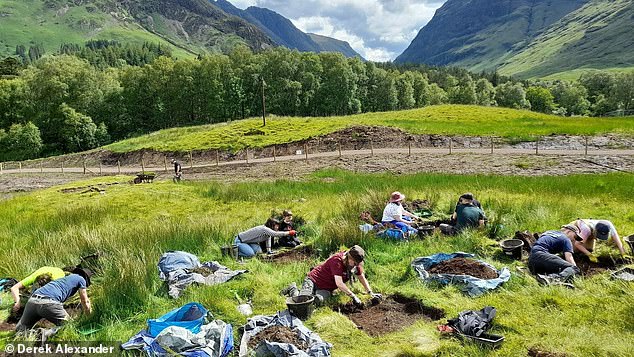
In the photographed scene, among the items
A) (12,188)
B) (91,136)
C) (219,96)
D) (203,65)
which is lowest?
(12,188)

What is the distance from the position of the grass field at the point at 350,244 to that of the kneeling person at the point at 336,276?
45 cm

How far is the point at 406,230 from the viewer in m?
11.5

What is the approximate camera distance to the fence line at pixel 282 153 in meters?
34.1

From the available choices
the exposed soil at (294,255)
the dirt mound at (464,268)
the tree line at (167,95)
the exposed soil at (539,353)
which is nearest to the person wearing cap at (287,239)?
the exposed soil at (294,255)

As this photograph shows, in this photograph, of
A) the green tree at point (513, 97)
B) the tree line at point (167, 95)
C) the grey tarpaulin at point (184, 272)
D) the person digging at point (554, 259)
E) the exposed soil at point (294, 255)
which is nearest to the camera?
the person digging at point (554, 259)

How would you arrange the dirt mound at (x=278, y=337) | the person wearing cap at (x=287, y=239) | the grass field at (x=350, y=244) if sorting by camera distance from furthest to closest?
1. the person wearing cap at (x=287, y=239)
2. the grass field at (x=350, y=244)
3. the dirt mound at (x=278, y=337)

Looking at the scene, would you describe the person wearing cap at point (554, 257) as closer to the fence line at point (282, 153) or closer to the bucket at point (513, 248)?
the bucket at point (513, 248)

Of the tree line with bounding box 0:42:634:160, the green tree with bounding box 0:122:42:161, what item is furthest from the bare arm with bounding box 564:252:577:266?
the green tree with bounding box 0:122:42:161

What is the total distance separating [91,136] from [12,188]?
138ft

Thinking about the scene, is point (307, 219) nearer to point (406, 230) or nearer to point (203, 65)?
point (406, 230)

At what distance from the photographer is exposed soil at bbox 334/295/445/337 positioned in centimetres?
702

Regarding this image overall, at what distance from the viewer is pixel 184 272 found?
8.80 meters

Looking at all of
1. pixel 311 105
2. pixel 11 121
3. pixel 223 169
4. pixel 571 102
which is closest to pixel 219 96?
pixel 311 105

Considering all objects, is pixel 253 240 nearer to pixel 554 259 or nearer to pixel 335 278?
pixel 335 278
